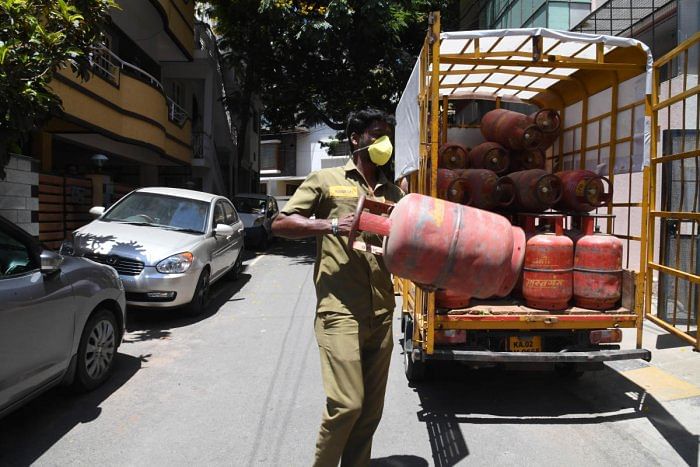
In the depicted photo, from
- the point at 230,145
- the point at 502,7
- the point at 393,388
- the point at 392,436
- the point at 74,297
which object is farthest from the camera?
the point at 230,145

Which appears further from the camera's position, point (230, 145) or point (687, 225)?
point (230, 145)

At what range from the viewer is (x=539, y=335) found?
423 centimetres

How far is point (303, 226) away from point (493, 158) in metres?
3.43

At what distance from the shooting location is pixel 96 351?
178 inches

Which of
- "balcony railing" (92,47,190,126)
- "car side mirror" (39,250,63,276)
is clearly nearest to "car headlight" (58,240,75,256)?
"balcony railing" (92,47,190,126)

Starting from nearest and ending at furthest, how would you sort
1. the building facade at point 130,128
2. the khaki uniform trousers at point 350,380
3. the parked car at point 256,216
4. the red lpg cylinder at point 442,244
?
the red lpg cylinder at point 442,244, the khaki uniform trousers at point 350,380, the building facade at point 130,128, the parked car at point 256,216

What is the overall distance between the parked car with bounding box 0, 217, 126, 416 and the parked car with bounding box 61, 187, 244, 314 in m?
1.84

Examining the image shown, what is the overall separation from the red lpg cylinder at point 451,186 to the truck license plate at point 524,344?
1257mm

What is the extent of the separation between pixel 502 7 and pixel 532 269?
13.1 m

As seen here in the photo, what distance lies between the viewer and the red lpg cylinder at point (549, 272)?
13.9 feet

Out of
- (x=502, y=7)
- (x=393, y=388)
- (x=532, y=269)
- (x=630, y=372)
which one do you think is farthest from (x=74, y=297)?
(x=502, y=7)

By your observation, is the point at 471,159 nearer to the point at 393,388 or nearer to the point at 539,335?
the point at 539,335

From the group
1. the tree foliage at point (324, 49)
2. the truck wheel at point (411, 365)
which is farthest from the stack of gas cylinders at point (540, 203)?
the tree foliage at point (324, 49)

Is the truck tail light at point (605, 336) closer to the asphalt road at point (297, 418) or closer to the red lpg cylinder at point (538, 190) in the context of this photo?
the asphalt road at point (297, 418)
